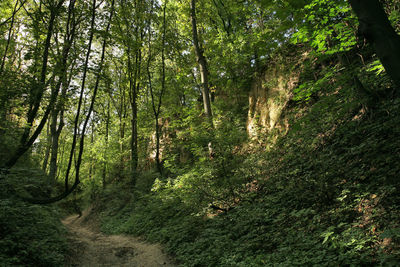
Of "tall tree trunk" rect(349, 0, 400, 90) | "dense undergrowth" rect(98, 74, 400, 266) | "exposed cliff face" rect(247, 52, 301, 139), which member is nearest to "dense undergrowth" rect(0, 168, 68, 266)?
"dense undergrowth" rect(98, 74, 400, 266)

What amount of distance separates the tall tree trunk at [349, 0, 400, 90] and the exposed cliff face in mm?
7231

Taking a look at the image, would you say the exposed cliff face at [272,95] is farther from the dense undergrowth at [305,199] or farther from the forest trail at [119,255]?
the forest trail at [119,255]

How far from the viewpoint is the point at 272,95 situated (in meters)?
11.0

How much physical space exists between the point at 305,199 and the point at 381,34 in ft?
15.1

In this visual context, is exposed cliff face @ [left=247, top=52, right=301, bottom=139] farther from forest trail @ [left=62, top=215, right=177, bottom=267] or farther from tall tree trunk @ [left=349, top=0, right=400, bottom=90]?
tall tree trunk @ [left=349, top=0, right=400, bottom=90]

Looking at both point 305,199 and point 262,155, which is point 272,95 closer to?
point 262,155

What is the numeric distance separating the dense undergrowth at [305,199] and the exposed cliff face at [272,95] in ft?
2.55

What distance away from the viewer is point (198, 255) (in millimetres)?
5809

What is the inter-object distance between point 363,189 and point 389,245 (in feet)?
5.34

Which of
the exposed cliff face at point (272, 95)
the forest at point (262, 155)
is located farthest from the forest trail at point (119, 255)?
the exposed cliff face at point (272, 95)

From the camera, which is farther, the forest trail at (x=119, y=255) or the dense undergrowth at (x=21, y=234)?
the forest trail at (x=119, y=255)

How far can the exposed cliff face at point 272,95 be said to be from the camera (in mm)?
10070

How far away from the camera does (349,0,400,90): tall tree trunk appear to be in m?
1.93

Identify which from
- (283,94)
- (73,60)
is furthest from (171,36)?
(73,60)
